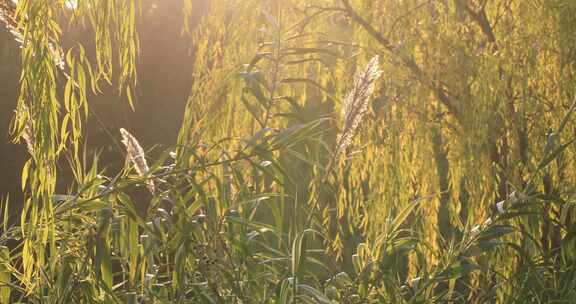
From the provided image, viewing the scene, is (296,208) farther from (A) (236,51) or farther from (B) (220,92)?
(A) (236,51)

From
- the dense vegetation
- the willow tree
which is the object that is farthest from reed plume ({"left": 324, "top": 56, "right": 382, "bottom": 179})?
the willow tree

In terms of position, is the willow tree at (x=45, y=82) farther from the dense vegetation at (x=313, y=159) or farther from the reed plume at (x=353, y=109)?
the reed plume at (x=353, y=109)

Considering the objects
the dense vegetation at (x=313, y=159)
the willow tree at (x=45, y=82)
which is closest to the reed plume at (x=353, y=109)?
the dense vegetation at (x=313, y=159)

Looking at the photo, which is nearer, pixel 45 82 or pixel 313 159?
pixel 45 82

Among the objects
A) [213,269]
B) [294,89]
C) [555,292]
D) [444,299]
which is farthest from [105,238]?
[294,89]

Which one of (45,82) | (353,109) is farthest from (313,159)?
(45,82)

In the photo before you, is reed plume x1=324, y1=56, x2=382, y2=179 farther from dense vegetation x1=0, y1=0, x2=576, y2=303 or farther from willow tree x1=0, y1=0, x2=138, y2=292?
willow tree x1=0, y1=0, x2=138, y2=292

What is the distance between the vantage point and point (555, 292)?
2615 millimetres

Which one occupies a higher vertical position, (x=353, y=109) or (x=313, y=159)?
(x=353, y=109)

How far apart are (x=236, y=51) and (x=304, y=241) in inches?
60.0

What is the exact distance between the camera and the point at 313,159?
2.53 metres

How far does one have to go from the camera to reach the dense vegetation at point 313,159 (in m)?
2.21

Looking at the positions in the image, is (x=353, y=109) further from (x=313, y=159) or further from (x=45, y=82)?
(x=45, y=82)

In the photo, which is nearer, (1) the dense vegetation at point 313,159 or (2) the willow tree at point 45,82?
(2) the willow tree at point 45,82
